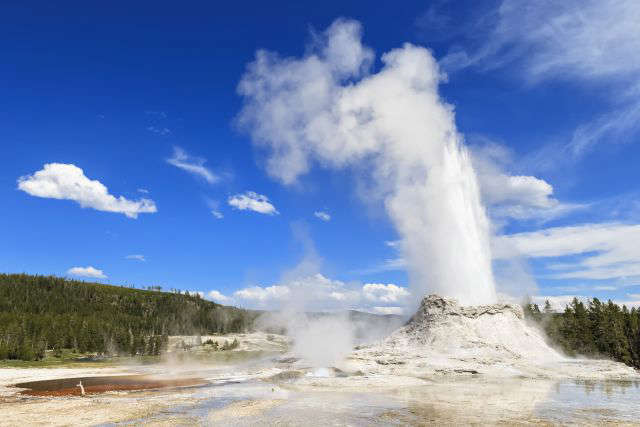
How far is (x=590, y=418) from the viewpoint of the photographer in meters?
18.2

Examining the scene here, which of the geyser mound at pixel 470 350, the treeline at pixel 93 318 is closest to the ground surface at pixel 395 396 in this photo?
the geyser mound at pixel 470 350

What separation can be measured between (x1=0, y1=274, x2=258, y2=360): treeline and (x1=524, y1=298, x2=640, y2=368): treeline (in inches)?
3003

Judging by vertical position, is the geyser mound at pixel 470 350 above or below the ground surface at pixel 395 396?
above

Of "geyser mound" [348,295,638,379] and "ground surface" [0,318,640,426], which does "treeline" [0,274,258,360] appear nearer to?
"ground surface" [0,318,640,426]

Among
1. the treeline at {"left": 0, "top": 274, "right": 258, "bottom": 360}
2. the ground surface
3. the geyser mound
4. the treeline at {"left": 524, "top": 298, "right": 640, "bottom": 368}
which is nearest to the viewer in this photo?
the ground surface

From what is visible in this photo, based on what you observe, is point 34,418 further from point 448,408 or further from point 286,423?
point 448,408

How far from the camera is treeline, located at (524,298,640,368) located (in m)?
49.8

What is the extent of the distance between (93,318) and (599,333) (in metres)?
113

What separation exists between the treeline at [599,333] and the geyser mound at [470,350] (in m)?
11.7

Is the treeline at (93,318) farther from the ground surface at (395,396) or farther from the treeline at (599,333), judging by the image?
the treeline at (599,333)

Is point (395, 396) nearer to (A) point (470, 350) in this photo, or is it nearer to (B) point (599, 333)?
(A) point (470, 350)

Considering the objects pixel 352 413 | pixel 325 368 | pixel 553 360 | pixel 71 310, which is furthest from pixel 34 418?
pixel 71 310

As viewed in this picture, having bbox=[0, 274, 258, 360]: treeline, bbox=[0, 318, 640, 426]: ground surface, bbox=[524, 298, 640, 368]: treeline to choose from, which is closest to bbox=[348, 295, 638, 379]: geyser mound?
bbox=[0, 318, 640, 426]: ground surface

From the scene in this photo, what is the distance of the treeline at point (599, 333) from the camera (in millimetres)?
49844
